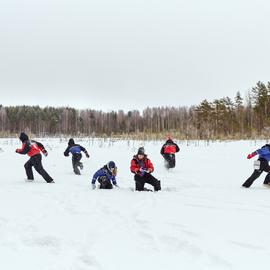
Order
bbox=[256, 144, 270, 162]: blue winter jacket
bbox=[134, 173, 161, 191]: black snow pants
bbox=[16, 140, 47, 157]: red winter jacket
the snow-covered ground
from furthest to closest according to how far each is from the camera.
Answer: bbox=[16, 140, 47, 157]: red winter jacket → bbox=[256, 144, 270, 162]: blue winter jacket → bbox=[134, 173, 161, 191]: black snow pants → the snow-covered ground

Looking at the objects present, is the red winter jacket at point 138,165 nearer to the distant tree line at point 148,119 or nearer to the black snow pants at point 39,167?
the black snow pants at point 39,167

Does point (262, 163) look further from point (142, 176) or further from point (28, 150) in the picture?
point (28, 150)

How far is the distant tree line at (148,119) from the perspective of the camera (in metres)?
55.8

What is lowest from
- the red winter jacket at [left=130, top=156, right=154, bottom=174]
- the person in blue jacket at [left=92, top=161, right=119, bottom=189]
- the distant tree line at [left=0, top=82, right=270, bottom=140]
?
the person in blue jacket at [left=92, top=161, right=119, bottom=189]

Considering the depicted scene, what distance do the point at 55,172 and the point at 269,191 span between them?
9.33 m

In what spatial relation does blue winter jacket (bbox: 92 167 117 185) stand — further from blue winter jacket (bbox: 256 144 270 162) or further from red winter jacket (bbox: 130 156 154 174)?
blue winter jacket (bbox: 256 144 270 162)

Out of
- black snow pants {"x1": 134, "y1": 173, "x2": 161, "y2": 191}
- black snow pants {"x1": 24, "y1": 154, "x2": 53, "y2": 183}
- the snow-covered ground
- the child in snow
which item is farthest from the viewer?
the child in snow

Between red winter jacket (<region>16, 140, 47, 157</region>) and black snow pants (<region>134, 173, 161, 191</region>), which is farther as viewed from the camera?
red winter jacket (<region>16, 140, 47, 157</region>)

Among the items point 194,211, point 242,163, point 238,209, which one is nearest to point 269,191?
point 238,209

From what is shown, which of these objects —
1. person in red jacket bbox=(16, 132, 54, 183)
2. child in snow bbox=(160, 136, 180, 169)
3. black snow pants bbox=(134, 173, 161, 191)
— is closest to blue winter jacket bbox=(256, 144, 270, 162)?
black snow pants bbox=(134, 173, 161, 191)

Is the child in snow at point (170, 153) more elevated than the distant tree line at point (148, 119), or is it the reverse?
the distant tree line at point (148, 119)

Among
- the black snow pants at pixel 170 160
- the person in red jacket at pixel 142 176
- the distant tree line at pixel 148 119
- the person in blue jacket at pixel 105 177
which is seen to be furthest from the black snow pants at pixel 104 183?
the distant tree line at pixel 148 119

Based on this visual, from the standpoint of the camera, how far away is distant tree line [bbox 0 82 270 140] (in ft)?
183

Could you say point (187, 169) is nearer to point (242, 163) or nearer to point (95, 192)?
point (242, 163)
